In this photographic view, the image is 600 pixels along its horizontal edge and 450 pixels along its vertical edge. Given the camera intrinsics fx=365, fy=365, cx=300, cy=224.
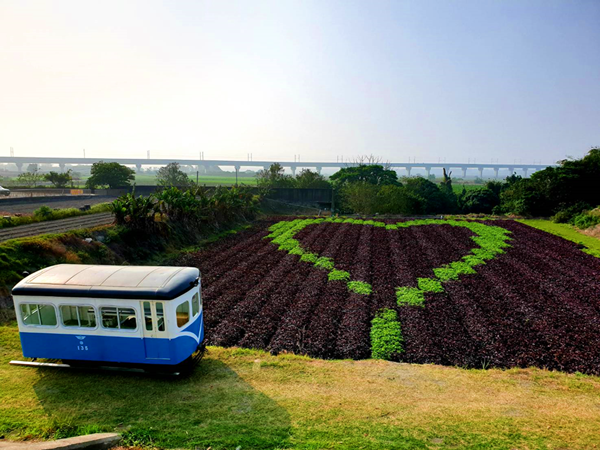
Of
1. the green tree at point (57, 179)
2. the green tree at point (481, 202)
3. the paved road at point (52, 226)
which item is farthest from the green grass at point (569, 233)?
the green tree at point (57, 179)

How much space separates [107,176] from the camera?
68000 millimetres

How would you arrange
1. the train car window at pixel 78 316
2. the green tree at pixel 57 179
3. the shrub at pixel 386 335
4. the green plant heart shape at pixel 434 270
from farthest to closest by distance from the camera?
the green tree at pixel 57 179
the green plant heart shape at pixel 434 270
the shrub at pixel 386 335
the train car window at pixel 78 316

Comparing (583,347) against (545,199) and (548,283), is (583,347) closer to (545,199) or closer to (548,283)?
(548,283)

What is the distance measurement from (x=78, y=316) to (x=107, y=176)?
213 ft

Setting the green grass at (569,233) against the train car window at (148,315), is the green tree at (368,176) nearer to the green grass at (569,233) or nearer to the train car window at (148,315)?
the green grass at (569,233)

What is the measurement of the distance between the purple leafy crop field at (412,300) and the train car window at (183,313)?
3.26 m

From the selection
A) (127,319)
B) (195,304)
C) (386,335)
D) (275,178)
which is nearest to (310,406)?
(195,304)

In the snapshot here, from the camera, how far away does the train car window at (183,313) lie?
37.3 feet

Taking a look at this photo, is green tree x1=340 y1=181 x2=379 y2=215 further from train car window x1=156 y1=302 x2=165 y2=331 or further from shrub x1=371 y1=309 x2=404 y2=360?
train car window x1=156 y1=302 x2=165 y2=331

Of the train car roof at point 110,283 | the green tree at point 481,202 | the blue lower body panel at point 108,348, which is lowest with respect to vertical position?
the green tree at point 481,202

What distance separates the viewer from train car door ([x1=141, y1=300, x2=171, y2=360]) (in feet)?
35.7

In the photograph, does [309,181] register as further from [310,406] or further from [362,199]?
[310,406]

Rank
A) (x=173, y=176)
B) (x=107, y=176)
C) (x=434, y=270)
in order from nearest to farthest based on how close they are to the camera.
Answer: (x=434, y=270), (x=107, y=176), (x=173, y=176)

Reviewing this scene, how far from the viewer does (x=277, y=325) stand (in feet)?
52.2
